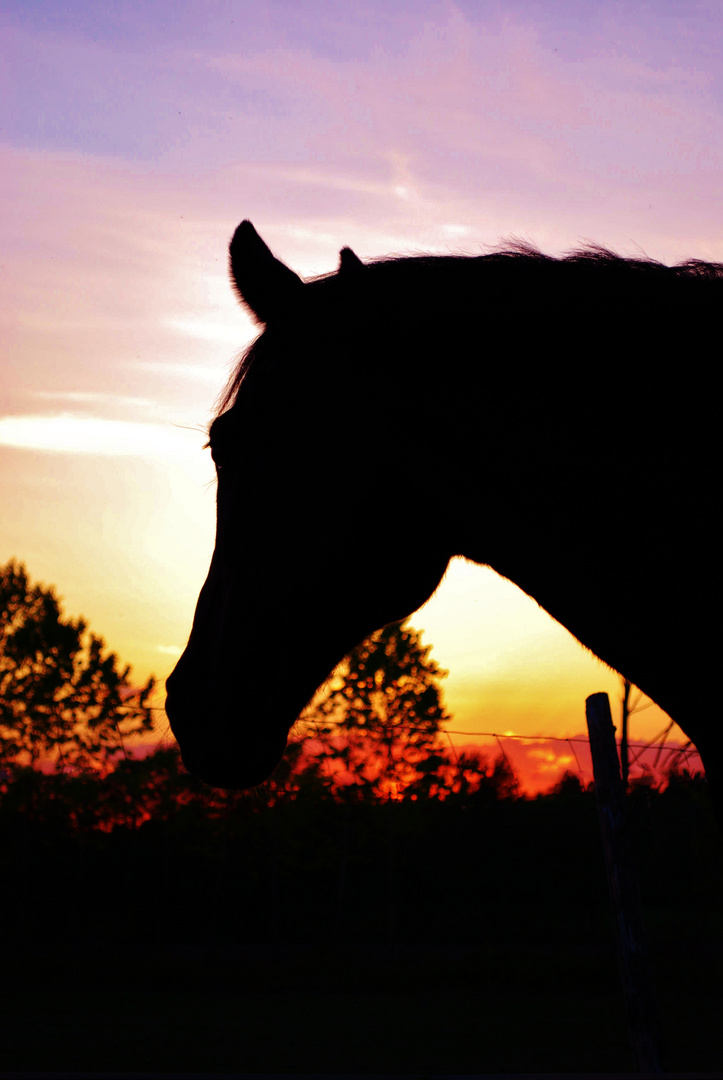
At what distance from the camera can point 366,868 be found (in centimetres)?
2728

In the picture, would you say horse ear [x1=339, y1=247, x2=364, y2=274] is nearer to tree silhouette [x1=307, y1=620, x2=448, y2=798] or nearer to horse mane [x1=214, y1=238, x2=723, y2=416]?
horse mane [x1=214, y1=238, x2=723, y2=416]

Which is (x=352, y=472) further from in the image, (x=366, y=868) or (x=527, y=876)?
(x=366, y=868)

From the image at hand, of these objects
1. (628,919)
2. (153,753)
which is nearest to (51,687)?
(153,753)

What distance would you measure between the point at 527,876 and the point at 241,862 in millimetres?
8120

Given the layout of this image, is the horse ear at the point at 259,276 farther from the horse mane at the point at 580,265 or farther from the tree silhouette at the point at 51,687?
the tree silhouette at the point at 51,687

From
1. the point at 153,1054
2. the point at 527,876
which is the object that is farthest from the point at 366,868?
the point at 153,1054

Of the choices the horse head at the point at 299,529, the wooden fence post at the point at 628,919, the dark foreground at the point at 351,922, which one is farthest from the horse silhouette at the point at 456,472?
the dark foreground at the point at 351,922

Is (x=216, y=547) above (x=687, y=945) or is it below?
above

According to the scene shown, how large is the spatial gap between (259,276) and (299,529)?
41 centimetres

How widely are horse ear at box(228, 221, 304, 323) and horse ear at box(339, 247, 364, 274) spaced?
0.24 feet

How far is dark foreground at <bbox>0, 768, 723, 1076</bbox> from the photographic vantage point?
731 inches

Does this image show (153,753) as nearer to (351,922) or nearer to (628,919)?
(351,922)

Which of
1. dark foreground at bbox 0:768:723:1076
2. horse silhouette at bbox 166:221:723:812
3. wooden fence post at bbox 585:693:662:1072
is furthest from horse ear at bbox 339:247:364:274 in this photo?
dark foreground at bbox 0:768:723:1076

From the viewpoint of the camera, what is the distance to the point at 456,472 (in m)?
1.36
